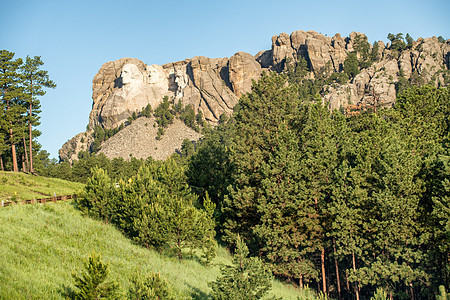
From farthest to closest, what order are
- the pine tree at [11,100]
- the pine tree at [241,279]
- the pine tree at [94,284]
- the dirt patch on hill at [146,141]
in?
the dirt patch on hill at [146,141], the pine tree at [11,100], the pine tree at [241,279], the pine tree at [94,284]

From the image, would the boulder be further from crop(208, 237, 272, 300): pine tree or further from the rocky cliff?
crop(208, 237, 272, 300): pine tree

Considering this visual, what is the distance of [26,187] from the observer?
41625 mm

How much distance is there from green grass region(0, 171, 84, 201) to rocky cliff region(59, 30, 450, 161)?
3800 inches

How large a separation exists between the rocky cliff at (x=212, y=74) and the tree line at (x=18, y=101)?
87.9 m

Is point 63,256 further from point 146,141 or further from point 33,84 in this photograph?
point 146,141

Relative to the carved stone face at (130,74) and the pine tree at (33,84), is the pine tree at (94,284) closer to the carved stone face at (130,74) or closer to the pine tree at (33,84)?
the pine tree at (33,84)

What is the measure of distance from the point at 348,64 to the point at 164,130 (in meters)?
80.6

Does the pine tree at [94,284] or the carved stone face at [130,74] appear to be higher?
the carved stone face at [130,74]

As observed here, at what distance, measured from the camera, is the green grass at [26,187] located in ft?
122

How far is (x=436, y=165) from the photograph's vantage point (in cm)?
2675

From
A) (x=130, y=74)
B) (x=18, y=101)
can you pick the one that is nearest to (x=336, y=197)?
(x=18, y=101)

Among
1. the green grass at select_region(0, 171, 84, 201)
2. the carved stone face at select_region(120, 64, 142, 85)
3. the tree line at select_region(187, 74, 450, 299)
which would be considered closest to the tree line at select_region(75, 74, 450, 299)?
the tree line at select_region(187, 74, 450, 299)

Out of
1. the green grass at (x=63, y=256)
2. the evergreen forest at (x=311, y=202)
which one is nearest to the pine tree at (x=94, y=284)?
the green grass at (x=63, y=256)

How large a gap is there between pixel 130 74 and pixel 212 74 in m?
41.5
